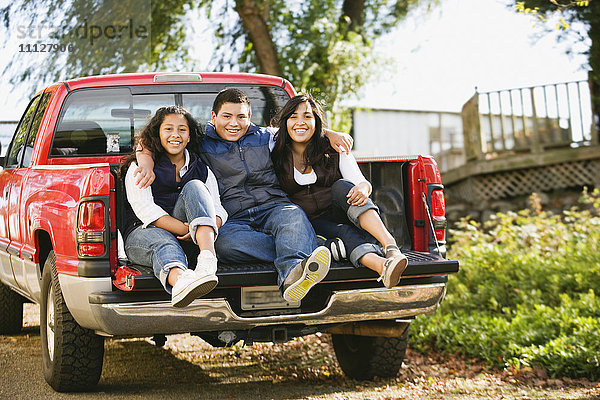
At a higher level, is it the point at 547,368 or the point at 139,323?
the point at 139,323

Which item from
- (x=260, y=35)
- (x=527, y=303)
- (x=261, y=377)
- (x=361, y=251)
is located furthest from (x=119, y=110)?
(x=260, y=35)

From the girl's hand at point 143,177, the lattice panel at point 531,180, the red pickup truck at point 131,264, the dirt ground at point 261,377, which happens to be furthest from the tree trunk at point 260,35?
the girl's hand at point 143,177

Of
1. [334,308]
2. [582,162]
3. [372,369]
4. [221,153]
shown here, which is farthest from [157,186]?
[582,162]

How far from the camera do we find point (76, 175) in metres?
4.43

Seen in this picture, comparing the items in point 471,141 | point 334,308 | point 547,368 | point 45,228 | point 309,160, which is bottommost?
point 547,368

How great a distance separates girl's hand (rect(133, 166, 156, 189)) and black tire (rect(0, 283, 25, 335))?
3.23m

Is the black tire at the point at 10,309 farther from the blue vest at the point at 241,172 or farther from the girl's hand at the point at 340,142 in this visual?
the girl's hand at the point at 340,142

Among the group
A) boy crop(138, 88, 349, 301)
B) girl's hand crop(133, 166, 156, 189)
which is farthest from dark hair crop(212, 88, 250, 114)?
girl's hand crop(133, 166, 156, 189)

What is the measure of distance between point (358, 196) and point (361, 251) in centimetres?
35

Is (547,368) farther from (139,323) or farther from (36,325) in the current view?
(36,325)

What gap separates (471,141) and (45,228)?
10.0 meters

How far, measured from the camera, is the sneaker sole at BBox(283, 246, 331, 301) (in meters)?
4.14

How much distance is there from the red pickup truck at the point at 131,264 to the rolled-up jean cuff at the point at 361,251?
5 centimetres

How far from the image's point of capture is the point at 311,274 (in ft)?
13.6
